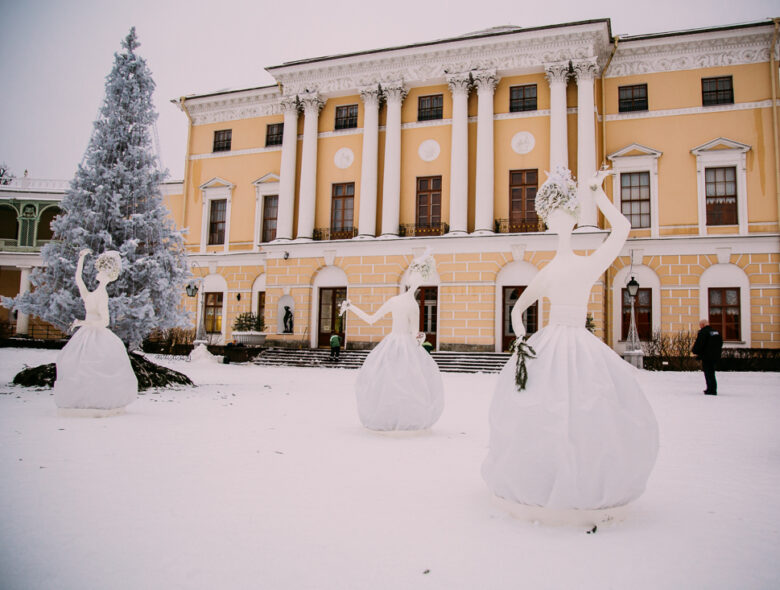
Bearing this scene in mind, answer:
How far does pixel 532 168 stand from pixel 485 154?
1.93 meters

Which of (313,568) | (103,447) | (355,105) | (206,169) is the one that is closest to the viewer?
(313,568)

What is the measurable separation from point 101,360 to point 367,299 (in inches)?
627

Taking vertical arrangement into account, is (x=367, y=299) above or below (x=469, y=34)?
below

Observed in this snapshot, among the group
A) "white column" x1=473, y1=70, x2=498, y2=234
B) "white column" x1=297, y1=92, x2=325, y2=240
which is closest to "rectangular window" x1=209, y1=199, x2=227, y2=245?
"white column" x1=297, y1=92, x2=325, y2=240

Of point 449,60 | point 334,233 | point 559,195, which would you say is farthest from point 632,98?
point 559,195

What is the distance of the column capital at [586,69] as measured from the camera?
21031 millimetres

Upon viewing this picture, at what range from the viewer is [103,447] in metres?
5.58

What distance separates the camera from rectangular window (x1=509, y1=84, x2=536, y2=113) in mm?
22438

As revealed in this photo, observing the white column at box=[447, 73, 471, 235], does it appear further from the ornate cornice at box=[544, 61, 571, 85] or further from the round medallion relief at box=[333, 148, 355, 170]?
the round medallion relief at box=[333, 148, 355, 170]

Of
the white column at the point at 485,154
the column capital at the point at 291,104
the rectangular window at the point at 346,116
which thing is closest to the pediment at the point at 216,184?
the column capital at the point at 291,104

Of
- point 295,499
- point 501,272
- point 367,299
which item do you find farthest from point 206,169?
point 295,499

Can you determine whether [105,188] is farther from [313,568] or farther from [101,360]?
[313,568]

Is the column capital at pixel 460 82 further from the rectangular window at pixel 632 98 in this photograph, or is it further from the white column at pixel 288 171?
the white column at pixel 288 171

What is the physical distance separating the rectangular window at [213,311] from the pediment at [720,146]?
21.2 m
